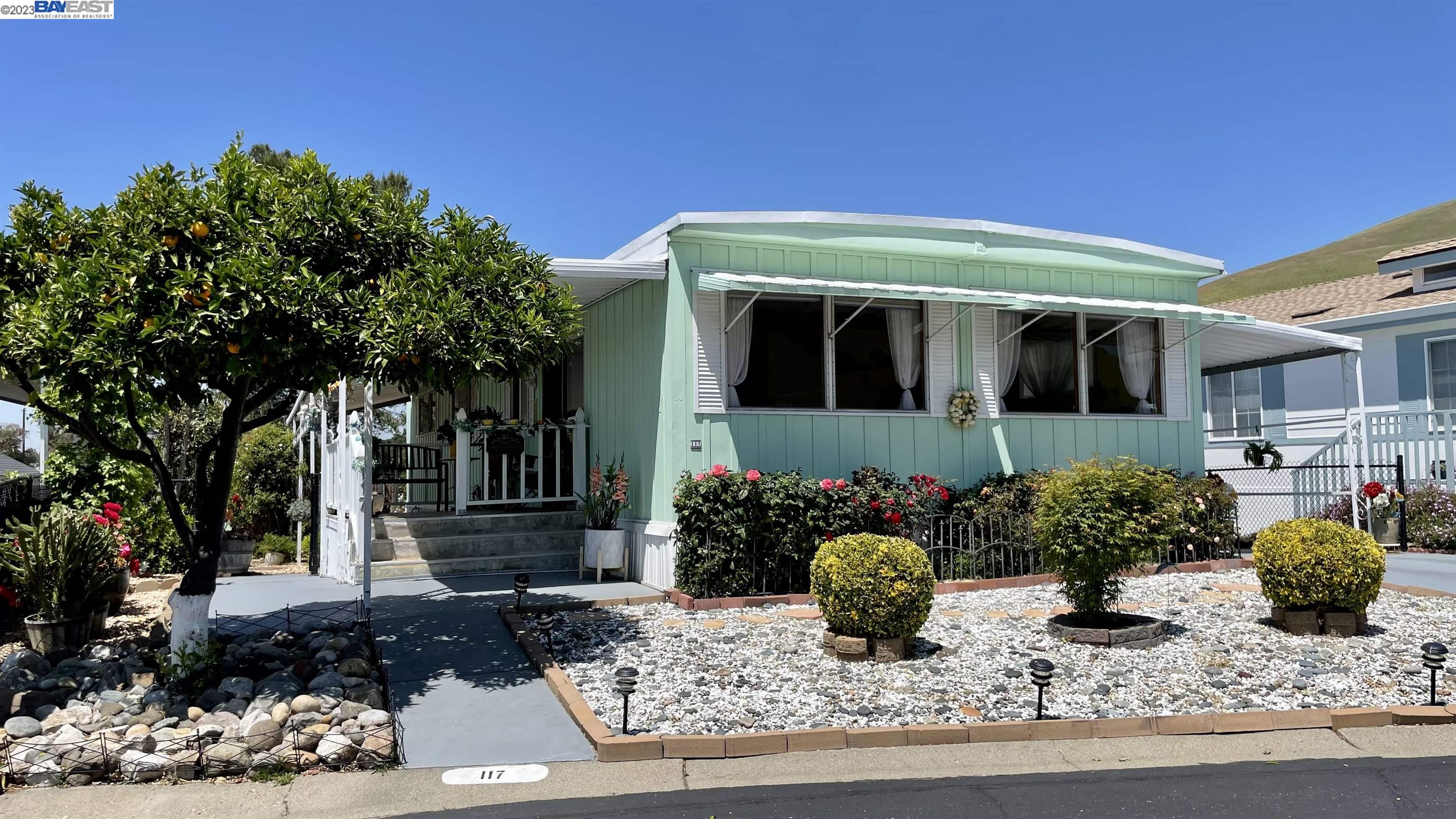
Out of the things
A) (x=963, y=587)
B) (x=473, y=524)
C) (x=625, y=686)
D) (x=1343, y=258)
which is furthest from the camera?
(x=1343, y=258)

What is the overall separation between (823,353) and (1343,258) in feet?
360

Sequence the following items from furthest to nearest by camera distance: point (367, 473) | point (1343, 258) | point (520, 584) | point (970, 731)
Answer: point (1343, 258) → point (367, 473) → point (520, 584) → point (970, 731)

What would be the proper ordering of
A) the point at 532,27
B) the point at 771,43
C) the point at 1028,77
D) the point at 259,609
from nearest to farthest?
the point at 259,609, the point at 532,27, the point at 771,43, the point at 1028,77

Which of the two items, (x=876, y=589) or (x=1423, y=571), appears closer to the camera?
(x=876, y=589)

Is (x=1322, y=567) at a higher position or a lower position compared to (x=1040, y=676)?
→ higher

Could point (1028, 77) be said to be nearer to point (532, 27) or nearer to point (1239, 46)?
point (1239, 46)

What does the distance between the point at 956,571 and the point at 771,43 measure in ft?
26.0

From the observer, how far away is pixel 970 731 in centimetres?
493

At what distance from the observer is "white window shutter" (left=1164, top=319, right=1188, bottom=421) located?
11.6 meters

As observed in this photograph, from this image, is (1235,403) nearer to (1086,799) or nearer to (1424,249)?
(1424,249)

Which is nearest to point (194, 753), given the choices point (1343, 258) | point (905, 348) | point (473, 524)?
point (473, 524)

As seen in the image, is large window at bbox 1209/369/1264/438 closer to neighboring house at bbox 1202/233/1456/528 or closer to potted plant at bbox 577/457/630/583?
neighboring house at bbox 1202/233/1456/528

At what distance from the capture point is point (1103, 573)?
681 centimetres

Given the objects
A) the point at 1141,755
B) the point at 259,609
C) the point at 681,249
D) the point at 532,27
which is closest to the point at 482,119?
the point at 532,27
